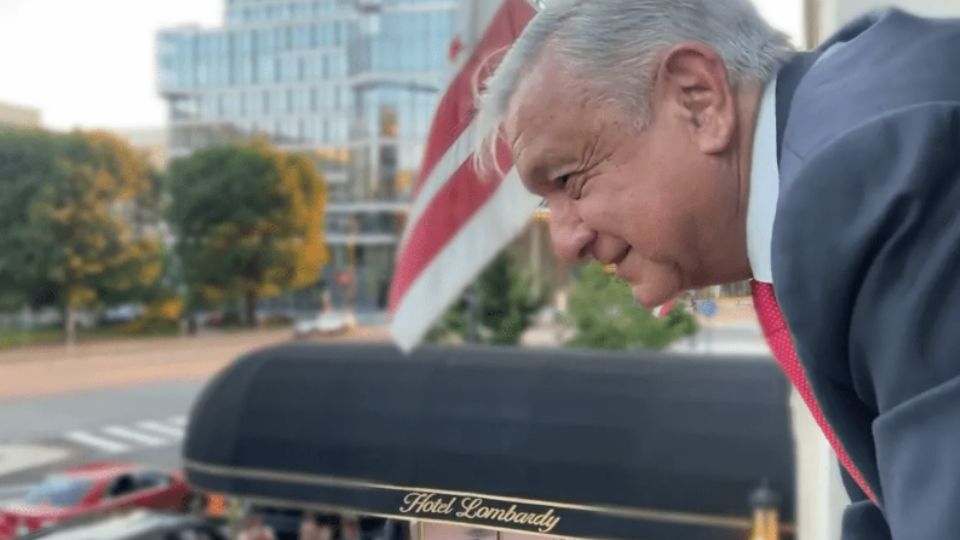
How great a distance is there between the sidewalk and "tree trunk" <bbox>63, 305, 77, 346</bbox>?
1.53ft

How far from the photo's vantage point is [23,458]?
1190 cm

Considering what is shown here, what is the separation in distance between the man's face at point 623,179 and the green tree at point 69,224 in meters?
17.6

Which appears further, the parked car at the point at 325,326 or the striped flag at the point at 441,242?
the parked car at the point at 325,326

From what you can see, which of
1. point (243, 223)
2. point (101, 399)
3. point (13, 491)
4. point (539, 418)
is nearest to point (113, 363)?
point (101, 399)

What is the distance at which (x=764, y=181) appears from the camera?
0.44 m

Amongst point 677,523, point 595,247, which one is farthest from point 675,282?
point 677,523

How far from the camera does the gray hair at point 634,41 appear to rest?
45cm

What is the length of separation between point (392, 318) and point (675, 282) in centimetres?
173

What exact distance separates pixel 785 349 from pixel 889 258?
0.16 meters

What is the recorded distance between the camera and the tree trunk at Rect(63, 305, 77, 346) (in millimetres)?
17547

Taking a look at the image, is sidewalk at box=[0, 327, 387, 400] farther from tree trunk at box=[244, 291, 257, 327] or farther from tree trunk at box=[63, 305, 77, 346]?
tree trunk at box=[244, 291, 257, 327]

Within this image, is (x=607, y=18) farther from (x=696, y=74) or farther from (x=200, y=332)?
(x=200, y=332)

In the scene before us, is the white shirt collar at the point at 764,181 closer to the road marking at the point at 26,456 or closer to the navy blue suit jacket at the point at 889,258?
the navy blue suit jacket at the point at 889,258

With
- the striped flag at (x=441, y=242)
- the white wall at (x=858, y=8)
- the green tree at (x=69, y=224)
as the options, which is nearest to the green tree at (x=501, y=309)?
the striped flag at (x=441, y=242)
